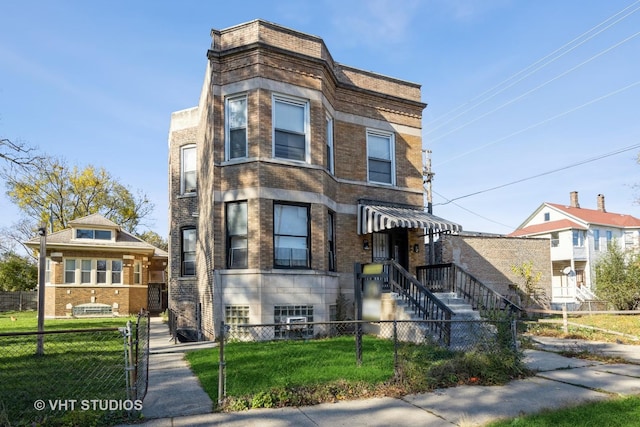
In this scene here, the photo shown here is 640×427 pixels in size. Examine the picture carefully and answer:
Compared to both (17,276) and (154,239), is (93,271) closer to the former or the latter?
(17,276)

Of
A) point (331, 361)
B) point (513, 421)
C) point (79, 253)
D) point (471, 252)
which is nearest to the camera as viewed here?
point (513, 421)

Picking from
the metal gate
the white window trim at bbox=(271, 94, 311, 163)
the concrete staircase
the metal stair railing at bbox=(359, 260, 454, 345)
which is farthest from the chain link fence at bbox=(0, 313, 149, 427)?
the metal gate

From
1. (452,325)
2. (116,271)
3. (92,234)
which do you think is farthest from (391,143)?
(92,234)

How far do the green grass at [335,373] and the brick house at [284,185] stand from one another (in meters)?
3.17

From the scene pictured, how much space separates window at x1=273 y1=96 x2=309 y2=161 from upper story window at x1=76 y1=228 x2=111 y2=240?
17.9 m

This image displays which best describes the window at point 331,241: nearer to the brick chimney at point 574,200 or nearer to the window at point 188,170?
the window at point 188,170

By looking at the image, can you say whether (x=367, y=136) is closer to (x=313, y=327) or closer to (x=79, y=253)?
(x=313, y=327)

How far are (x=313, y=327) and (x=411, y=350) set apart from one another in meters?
4.83

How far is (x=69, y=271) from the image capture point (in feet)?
81.7

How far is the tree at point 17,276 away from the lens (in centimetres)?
3488

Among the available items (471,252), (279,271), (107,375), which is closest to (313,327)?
(279,271)

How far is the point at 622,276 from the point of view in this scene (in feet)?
70.7

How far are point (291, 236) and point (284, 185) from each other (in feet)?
4.60

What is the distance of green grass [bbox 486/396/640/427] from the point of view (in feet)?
16.6
